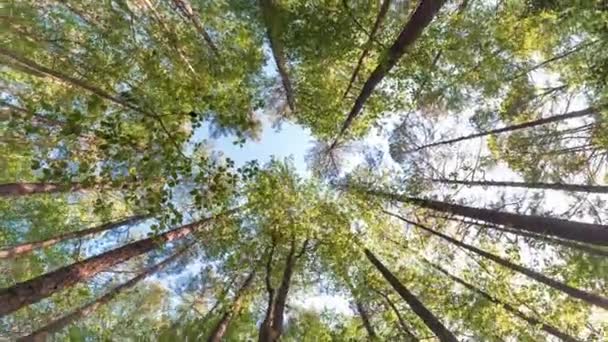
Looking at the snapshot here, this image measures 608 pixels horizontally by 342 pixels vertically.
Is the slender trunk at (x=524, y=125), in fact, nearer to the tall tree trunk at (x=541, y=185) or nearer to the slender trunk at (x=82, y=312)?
the tall tree trunk at (x=541, y=185)

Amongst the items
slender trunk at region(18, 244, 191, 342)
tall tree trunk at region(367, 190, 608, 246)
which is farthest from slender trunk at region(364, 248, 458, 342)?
slender trunk at region(18, 244, 191, 342)

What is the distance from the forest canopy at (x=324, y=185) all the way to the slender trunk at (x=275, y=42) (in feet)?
0.34

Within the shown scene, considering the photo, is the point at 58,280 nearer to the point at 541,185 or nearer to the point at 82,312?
the point at 82,312

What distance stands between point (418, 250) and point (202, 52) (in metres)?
8.58

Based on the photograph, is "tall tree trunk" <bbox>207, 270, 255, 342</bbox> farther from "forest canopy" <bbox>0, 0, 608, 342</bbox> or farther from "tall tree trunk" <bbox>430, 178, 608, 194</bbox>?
"tall tree trunk" <bbox>430, 178, 608, 194</bbox>

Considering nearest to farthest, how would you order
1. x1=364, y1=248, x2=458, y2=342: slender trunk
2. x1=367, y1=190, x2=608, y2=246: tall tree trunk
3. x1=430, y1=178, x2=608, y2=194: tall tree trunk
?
x1=367, y1=190, x2=608, y2=246: tall tree trunk
x1=364, y1=248, x2=458, y2=342: slender trunk
x1=430, y1=178, x2=608, y2=194: tall tree trunk

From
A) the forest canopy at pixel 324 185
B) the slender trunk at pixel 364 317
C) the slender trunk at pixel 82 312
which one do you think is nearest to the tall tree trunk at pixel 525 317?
the forest canopy at pixel 324 185

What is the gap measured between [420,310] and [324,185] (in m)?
6.53

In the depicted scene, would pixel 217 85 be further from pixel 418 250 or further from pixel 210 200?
pixel 418 250

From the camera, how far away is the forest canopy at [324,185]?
367 inches

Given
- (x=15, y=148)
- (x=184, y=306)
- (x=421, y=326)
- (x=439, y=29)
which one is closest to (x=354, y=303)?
(x=421, y=326)

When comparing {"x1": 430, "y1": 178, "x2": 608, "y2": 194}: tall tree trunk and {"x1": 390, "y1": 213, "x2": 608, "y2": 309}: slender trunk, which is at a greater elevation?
{"x1": 430, "y1": 178, "x2": 608, "y2": 194}: tall tree trunk

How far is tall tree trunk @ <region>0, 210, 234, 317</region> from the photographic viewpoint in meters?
5.81

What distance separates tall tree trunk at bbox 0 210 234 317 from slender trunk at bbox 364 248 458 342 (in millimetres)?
4946
